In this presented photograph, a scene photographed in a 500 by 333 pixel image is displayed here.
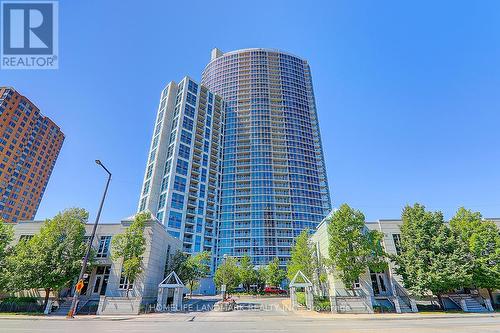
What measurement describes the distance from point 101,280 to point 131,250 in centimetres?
772

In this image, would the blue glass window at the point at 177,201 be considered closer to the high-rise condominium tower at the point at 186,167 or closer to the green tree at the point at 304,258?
the high-rise condominium tower at the point at 186,167

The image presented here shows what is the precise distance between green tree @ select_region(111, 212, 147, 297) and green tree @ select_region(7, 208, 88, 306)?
4.14m

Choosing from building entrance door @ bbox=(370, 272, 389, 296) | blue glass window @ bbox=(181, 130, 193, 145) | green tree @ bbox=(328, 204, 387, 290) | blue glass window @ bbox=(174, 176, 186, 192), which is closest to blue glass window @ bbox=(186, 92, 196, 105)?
blue glass window @ bbox=(181, 130, 193, 145)

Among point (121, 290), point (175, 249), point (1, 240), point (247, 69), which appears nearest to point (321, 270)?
point (175, 249)

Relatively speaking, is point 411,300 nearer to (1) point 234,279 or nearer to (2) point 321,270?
(2) point 321,270

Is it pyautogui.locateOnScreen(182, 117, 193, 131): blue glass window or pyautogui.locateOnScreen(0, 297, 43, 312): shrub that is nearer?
pyautogui.locateOnScreen(0, 297, 43, 312): shrub

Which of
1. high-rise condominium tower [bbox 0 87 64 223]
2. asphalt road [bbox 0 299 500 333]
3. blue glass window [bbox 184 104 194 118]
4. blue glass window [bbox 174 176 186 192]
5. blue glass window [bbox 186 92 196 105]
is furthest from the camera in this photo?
blue glass window [bbox 186 92 196 105]

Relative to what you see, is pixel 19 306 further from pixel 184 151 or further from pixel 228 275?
pixel 184 151

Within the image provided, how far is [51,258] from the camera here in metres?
26.5

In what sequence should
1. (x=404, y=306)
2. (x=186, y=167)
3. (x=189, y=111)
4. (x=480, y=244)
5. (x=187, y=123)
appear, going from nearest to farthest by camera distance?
1. (x=404, y=306)
2. (x=480, y=244)
3. (x=186, y=167)
4. (x=187, y=123)
5. (x=189, y=111)

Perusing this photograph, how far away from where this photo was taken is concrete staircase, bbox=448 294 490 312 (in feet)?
84.2

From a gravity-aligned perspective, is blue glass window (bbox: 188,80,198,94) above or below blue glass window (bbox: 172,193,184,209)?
above

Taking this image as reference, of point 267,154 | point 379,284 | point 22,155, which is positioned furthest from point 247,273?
point 22,155

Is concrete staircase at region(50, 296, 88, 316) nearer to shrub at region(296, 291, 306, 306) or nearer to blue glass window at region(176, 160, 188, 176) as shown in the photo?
shrub at region(296, 291, 306, 306)
